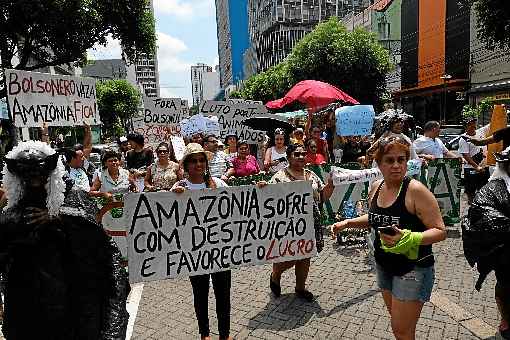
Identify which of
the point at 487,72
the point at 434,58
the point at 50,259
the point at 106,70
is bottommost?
the point at 50,259

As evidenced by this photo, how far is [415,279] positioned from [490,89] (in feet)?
93.7

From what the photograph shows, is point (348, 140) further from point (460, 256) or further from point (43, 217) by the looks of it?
point (43, 217)

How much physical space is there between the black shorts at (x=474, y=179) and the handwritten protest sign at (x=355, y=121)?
204cm

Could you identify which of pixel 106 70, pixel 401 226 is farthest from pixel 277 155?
pixel 106 70

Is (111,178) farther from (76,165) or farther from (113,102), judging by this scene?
(113,102)

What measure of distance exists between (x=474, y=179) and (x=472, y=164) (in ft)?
1.27

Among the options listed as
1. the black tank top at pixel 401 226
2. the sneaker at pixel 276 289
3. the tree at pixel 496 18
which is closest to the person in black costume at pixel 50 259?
the black tank top at pixel 401 226

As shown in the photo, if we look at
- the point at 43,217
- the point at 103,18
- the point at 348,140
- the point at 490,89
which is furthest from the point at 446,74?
the point at 43,217

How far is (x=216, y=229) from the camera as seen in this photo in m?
3.58

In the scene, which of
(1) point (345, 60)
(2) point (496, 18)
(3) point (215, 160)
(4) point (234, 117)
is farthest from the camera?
(1) point (345, 60)

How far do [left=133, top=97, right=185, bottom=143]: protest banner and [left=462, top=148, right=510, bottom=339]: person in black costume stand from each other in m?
7.95

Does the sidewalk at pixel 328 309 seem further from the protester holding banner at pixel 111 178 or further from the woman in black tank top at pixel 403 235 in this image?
the protester holding banner at pixel 111 178

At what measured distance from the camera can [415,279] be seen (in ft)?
8.76

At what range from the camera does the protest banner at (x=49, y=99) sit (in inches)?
198
